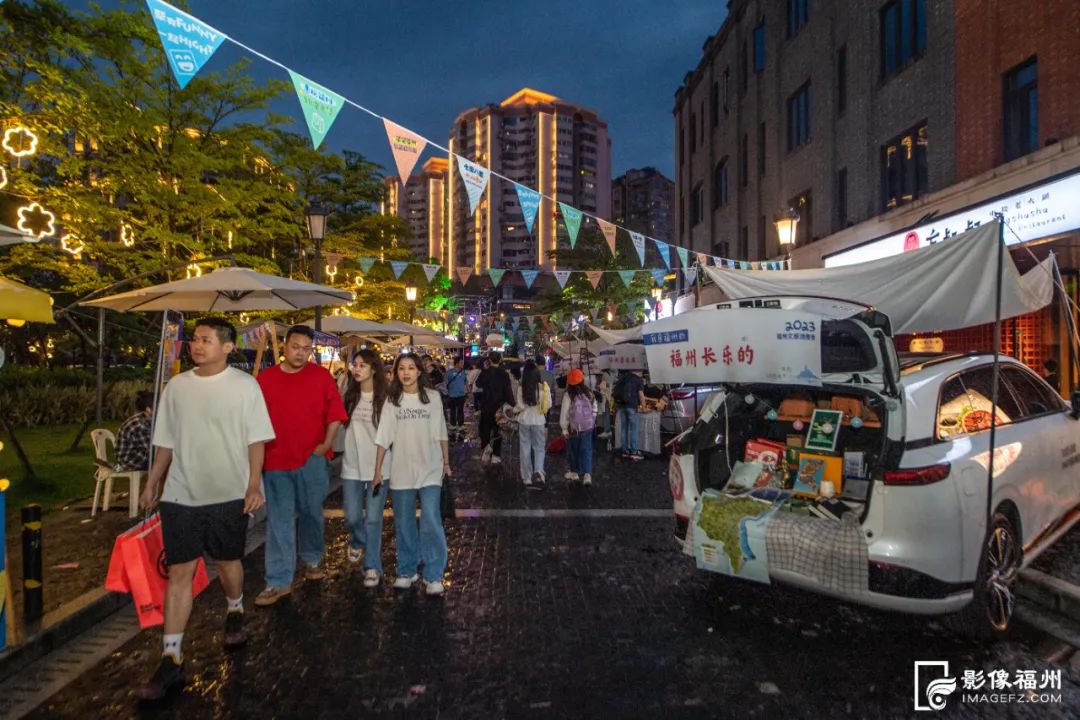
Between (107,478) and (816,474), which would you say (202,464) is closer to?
(816,474)

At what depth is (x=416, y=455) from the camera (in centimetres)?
519

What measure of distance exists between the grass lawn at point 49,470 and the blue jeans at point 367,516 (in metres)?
5.12

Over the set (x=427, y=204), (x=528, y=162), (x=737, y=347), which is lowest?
(x=737, y=347)

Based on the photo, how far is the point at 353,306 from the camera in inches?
1073

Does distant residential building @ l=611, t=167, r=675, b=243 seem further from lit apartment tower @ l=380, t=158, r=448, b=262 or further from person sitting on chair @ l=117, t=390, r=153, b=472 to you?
person sitting on chair @ l=117, t=390, r=153, b=472

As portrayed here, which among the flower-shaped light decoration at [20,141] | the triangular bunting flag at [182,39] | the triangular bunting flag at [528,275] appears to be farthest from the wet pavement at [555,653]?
the triangular bunting flag at [528,275]

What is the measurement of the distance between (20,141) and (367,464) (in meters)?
8.98

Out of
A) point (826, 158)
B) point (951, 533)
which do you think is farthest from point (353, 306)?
point (951, 533)

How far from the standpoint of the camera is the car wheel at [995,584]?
424cm

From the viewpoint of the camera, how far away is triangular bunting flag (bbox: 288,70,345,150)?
8281mm

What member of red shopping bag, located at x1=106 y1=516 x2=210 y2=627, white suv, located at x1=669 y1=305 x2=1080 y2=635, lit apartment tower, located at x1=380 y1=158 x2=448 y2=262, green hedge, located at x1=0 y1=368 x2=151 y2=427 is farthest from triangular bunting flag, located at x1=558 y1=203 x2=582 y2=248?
lit apartment tower, located at x1=380 y1=158 x2=448 y2=262

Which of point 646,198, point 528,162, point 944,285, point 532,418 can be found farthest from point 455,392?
point 528,162

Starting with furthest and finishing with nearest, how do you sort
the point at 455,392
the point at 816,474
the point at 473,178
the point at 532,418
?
the point at 455,392 < the point at 473,178 < the point at 532,418 < the point at 816,474

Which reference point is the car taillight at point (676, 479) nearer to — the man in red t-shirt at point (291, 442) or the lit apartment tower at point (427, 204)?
the man in red t-shirt at point (291, 442)
